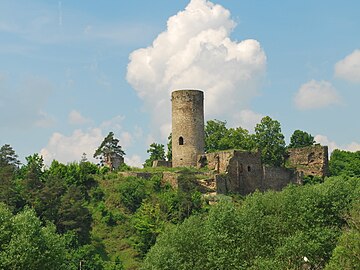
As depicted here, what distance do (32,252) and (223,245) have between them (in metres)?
10.5

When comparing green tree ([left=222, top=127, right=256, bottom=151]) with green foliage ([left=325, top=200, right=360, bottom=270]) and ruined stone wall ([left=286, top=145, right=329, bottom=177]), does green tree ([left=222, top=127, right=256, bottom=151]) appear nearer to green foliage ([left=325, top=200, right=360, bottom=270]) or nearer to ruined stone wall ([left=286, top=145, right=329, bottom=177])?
ruined stone wall ([left=286, top=145, right=329, bottom=177])

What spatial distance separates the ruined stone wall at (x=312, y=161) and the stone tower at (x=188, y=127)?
1145cm

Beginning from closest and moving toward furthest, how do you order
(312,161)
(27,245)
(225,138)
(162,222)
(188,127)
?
(27,245) → (162,222) → (188,127) → (312,161) → (225,138)

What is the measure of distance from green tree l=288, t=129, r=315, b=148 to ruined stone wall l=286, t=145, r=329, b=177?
11.4 metres

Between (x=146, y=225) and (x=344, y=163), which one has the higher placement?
(x=344, y=163)

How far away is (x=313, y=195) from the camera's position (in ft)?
145

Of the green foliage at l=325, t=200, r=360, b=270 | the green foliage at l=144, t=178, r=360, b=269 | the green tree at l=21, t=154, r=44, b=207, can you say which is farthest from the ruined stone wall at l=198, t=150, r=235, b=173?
the green foliage at l=325, t=200, r=360, b=270

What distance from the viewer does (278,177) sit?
7106cm

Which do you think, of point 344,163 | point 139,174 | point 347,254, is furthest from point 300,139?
point 347,254

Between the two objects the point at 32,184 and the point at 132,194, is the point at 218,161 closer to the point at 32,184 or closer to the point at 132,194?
the point at 132,194

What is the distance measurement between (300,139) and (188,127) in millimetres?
23398

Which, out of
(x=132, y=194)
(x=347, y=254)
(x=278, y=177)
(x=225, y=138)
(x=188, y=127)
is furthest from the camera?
(x=225, y=138)

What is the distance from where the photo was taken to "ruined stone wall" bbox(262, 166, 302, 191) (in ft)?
229

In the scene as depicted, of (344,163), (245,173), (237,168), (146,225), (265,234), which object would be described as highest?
(344,163)
